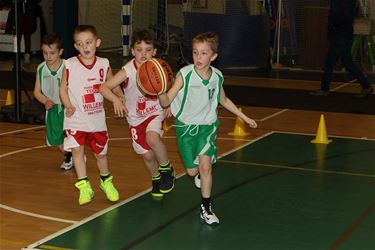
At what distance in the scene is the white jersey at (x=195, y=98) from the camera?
6887 mm

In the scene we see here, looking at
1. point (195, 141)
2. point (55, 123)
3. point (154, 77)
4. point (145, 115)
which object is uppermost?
point (154, 77)

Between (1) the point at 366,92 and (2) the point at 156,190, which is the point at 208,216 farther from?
(1) the point at 366,92

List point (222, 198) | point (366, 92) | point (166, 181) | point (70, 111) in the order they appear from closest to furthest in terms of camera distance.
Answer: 1. point (70, 111)
2. point (166, 181)
3. point (222, 198)
4. point (366, 92)

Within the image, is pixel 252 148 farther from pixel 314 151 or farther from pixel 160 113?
pixel 160 113

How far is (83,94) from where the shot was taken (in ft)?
24.2

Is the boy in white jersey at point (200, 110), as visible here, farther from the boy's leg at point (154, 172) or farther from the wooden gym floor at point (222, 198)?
the boy's leg at point (154, 172)

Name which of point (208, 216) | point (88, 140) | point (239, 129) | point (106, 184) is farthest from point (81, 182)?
point (239, 129)

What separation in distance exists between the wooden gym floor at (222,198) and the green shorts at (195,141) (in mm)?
526

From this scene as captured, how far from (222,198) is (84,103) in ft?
5.24

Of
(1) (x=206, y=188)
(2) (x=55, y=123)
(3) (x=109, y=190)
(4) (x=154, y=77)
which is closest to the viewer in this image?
(4) (x=154, y=77)

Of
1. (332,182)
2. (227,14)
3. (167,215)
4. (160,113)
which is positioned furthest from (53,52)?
(227,14)

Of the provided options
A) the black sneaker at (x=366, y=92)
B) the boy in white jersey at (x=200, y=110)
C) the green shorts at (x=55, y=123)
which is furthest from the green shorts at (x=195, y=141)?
the black sneaker at (x=366, y=92)

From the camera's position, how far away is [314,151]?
10125mm

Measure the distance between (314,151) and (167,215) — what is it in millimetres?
3542
